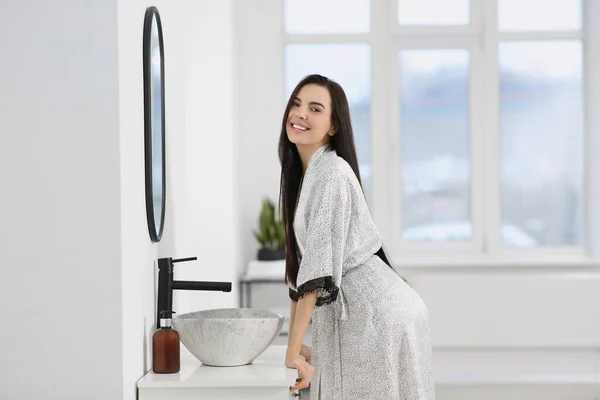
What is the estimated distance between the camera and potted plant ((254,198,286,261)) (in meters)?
3.97

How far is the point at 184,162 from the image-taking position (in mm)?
2412

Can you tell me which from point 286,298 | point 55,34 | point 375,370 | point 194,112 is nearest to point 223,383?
point 375,370

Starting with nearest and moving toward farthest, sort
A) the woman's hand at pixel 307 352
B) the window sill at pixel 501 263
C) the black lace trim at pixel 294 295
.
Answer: the black lace trim at pixel 294 295 → the woman's hand at pixel 307 352 → the window sill at pixel 501 263

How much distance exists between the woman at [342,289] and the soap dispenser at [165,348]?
26 centimetres

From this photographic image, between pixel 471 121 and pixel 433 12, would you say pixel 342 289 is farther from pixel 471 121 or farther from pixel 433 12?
pixel 433 12

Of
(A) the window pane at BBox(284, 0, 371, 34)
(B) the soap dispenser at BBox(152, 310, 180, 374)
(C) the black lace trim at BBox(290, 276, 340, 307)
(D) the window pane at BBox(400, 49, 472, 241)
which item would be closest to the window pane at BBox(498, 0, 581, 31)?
(D) the window pane at BBox(400, 49, 472, 241)

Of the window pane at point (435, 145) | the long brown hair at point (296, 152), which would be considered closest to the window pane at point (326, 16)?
the window pane at point (435, 145)

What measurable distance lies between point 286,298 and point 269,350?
5.86 ft

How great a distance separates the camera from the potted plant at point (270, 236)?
3.97 metres

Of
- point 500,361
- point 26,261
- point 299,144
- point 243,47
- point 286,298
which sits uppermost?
point 243,47

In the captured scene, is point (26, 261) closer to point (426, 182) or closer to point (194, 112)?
point (194, 112)

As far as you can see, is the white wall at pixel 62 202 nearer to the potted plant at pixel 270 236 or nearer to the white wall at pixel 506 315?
the potted plant at pixel 270 236

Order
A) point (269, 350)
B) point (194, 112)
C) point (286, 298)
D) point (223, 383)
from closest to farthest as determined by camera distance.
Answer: point (223, 383) < point (269, 350) < point (194, 112) < point (286, 298)

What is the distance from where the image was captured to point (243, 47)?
4.23 meters
